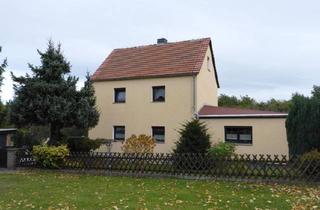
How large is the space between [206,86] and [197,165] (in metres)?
11.0

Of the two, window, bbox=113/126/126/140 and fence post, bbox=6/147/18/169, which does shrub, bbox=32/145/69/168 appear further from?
window, bbox=113/126/126/140

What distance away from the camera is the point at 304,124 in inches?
656

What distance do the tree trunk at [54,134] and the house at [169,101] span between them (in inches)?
234

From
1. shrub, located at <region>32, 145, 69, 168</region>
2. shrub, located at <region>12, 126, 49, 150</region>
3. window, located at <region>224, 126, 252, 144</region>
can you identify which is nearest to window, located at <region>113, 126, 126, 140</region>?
shrub, located at <region>12, 126, 49, 150</region>

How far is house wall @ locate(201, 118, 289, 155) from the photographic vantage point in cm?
2153

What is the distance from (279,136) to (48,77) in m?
12.1

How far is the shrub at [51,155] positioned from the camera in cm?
1850

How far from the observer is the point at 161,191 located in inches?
480

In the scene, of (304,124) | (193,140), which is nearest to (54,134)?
(193,140)

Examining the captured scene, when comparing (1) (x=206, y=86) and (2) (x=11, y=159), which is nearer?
(2) (x=11, y=159)

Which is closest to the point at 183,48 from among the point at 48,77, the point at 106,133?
the point at 106,133

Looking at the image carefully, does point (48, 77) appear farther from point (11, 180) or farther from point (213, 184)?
point (213, 184)

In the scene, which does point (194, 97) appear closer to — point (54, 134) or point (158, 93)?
point (158, 93)

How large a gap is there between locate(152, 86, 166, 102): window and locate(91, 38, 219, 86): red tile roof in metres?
0.87
